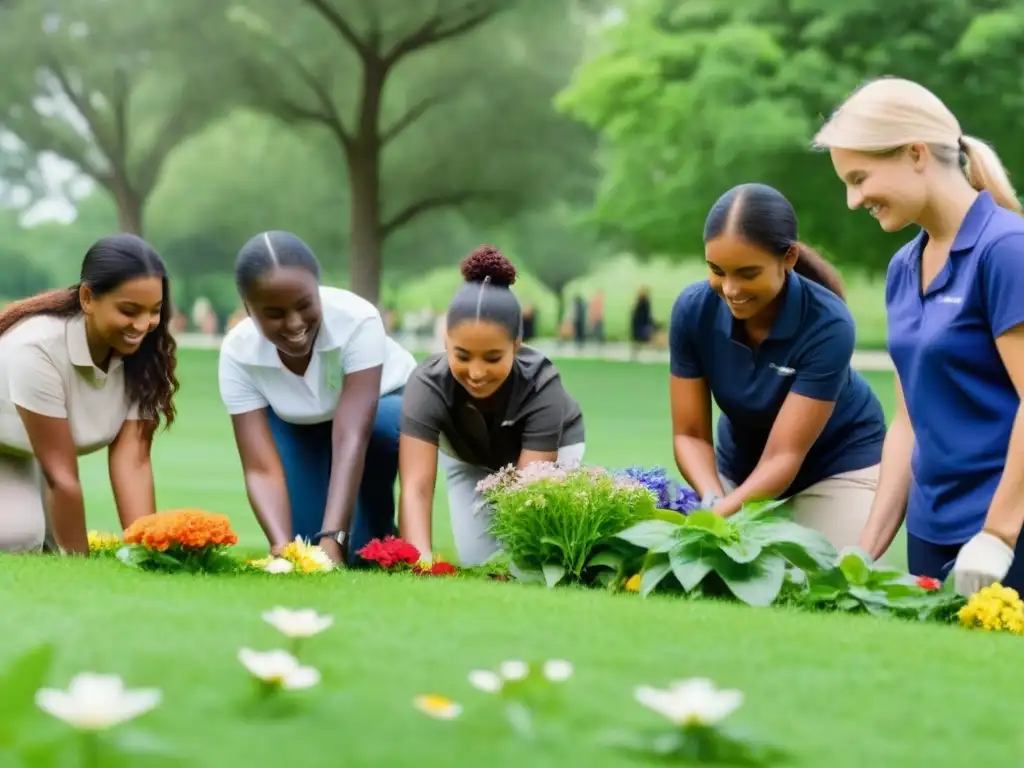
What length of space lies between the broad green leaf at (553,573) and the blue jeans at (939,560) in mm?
1237

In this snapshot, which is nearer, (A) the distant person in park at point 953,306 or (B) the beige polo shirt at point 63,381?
(A) the distant person in park at point 953,306

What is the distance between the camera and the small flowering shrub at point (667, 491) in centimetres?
512

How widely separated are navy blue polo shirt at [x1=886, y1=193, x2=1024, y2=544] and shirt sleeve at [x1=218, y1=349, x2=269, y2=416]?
104 inches

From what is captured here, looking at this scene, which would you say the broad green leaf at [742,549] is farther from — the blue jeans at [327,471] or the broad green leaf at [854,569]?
the blue jeans at [327,471]

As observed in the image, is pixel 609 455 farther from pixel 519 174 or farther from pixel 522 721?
pixel 519 174

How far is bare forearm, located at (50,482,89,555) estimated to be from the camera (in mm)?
5266

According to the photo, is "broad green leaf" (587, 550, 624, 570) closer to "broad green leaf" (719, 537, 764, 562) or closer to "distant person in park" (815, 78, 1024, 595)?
"broad green leaf" (719, 537, 764, 562)

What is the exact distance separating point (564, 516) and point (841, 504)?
163 cm

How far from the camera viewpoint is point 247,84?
29891mm

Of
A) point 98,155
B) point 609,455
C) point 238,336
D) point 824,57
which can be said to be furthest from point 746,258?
point 98,155

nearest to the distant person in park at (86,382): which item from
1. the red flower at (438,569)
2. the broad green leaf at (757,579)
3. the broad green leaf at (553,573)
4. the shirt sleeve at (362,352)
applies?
the shirt sleeve at (362,352)

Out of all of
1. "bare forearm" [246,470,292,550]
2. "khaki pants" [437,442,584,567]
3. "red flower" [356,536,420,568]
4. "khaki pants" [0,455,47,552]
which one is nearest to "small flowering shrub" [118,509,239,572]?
"red flower" [356,536,420,568]

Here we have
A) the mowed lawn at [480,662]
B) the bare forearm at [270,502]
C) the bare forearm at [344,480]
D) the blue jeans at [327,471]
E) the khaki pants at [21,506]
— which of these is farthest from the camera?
the blue jeans at [327,471]

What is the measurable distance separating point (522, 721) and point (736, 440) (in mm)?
3642
